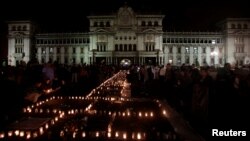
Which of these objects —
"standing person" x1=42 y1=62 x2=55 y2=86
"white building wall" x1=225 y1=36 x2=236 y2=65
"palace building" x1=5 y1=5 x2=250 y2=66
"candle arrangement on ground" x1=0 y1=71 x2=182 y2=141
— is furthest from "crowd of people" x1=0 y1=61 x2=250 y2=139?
"white building wall" x1=225 y1=36 x2=236 y2=65

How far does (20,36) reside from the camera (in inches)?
4077

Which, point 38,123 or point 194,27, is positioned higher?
point 194,27

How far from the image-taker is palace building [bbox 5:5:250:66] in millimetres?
98562

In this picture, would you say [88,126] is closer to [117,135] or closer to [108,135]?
[108,135]

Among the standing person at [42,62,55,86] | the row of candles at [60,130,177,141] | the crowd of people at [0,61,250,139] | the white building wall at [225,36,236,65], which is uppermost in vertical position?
the white building wall at [225,36,236,65]

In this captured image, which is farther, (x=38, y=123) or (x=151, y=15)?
(x=151, y=15)

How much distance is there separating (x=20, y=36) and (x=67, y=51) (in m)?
13.5

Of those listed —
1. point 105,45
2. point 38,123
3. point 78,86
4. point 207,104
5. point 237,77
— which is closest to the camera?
point 38,123

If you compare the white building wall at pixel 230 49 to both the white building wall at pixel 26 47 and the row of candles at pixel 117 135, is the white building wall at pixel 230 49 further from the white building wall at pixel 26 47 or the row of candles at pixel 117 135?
the row of candles at pixel 117 135

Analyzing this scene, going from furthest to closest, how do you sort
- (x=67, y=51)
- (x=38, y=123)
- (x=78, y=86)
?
(x=67, y=51)
(x=78, y=86)
(x=38, y=123)

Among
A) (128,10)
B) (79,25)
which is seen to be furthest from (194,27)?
(79,25)

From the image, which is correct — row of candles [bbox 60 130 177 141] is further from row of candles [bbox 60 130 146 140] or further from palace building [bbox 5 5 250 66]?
palace building [bbox 5 5 250 66]

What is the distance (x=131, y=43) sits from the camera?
98875 mm

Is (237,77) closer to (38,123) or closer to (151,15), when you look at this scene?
(38,123)
